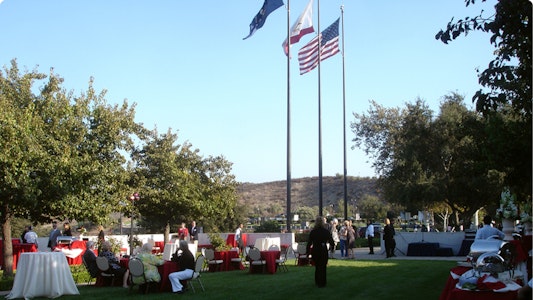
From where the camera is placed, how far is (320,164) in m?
32.6

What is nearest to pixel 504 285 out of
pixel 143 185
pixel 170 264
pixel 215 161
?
pixel 170 264

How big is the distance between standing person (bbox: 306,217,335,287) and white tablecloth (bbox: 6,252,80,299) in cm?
565

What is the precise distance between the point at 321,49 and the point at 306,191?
92749mm

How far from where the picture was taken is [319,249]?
14859 millimetres

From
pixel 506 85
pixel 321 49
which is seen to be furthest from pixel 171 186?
pixel 506 85

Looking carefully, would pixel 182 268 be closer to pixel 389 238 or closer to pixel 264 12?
pixel 389 238

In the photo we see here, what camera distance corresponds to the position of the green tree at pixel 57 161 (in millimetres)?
17562

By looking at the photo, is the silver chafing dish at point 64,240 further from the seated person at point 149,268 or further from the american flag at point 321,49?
the american flag at point 321,49

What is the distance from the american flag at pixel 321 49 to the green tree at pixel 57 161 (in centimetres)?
1027

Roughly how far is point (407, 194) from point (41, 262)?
23.6 metres

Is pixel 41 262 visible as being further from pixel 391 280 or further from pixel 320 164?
pixel 320 164

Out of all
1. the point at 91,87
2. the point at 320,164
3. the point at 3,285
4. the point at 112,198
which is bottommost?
the point at 3,285

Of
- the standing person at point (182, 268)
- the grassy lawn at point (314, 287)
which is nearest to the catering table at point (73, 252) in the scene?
the grassy lawn at point (314, 287)

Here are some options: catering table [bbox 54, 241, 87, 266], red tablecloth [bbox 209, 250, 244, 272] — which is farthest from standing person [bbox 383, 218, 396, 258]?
catering table [bbox 54, 241, 87, 266]
